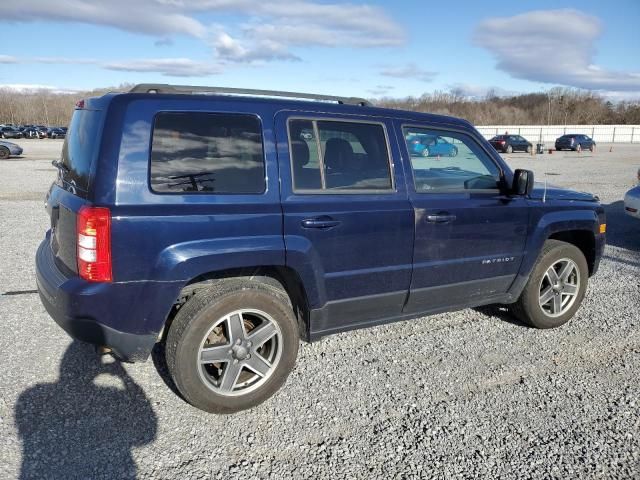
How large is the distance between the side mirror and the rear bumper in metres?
2.87

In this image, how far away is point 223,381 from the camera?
10.1 feet

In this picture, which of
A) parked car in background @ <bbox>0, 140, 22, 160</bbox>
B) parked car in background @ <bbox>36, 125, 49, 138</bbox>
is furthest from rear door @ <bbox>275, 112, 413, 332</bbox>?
parked car in background @ <bbox>36, 125, 49, 138</bbox>

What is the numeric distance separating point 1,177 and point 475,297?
16537mm

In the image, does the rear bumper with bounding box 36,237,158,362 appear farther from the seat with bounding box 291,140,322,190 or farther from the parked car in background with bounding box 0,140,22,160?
the parked car in background with bounding box 0,140,22,160

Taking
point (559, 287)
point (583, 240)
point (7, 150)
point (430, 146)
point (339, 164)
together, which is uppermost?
point (430, 146)

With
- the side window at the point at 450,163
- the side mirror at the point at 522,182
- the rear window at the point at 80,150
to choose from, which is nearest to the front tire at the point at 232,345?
the rear window at the point at 80,150

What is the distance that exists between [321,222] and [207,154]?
2.68 feet

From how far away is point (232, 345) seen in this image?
3.09 meters

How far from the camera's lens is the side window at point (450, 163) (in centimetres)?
370

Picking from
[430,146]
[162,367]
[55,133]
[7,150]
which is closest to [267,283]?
[162,367]

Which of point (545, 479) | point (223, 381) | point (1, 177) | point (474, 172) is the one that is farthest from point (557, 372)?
point (1, 177)

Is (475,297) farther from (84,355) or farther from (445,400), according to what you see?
(84,355)

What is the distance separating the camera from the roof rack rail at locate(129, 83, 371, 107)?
3041 millimetres

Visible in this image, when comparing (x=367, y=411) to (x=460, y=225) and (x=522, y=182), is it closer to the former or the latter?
(x=460, y=225)
